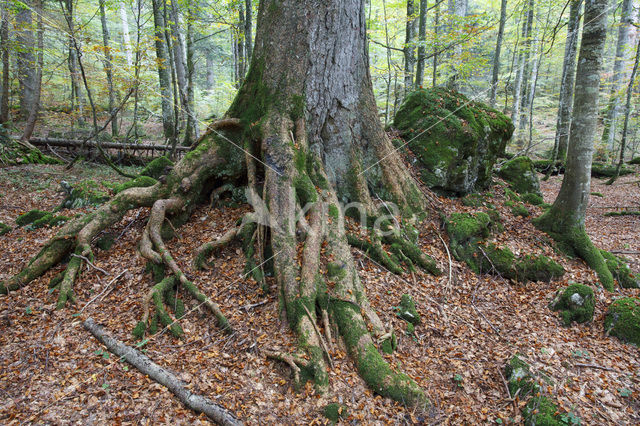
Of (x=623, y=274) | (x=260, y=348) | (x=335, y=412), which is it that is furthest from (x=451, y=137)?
(x=335, y=412)

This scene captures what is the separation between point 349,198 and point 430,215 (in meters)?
1.88

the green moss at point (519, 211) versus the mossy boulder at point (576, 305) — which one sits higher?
the green moss at point (519, 211)

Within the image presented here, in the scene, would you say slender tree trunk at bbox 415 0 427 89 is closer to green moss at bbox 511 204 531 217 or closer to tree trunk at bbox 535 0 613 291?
tree trunk at bbox 535 0 613 291

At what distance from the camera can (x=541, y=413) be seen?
3.40 m

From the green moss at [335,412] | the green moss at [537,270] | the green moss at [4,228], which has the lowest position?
the green moss at [335,412]

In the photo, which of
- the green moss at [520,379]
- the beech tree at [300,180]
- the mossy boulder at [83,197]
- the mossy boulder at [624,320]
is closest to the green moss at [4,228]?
the mossy boulder at [83,197]

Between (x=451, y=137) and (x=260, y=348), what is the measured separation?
20.4ft

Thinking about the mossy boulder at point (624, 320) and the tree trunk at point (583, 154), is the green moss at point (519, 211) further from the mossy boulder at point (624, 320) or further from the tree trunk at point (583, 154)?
the mossy boulder at point (624, 320)

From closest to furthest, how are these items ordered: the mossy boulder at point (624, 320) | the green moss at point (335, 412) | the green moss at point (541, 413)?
the green moss at point (335, 412), the green moss at point (541, 413), the mossy boulder at point (624, 320)

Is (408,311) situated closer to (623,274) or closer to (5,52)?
(623,274)

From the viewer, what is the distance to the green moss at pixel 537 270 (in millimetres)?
6102

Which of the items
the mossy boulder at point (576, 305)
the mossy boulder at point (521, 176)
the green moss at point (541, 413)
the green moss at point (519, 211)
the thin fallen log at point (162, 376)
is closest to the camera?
the thin fallen log at point (162, 376)

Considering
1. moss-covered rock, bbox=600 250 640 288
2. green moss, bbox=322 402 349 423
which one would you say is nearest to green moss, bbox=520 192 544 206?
moss-covered rock, bbox=600 250 640 288

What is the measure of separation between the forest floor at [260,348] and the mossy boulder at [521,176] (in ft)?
12.0
